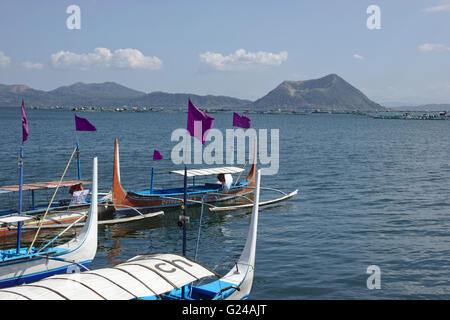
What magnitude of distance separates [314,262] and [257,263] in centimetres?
321

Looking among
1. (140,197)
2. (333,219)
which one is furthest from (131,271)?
(333,219)

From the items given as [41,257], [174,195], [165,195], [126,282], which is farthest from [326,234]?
[126,282]

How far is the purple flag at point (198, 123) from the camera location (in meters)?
16.5

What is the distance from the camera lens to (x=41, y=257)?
1994cm

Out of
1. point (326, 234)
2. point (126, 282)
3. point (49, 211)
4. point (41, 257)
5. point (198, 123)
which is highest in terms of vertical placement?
point (198, 123)

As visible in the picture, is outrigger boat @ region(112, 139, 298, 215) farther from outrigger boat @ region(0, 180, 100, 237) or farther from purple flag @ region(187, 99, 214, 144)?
purple flag @ region(187, 99, 214, 144)

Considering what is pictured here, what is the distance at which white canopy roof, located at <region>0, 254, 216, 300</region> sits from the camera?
37.9ft

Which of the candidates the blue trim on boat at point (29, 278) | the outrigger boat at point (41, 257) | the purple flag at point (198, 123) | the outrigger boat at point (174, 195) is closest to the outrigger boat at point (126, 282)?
the purple flag at point (198, 123)

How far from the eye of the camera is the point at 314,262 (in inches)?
957

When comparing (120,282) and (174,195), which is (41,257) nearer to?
(120,282)

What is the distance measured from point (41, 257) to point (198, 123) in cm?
1005

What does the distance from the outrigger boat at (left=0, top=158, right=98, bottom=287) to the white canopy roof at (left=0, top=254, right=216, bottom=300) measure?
5851 millimetres

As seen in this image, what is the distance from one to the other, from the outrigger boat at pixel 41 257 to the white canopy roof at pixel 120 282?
5.85 metres

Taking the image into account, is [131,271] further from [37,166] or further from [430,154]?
[430,154]
